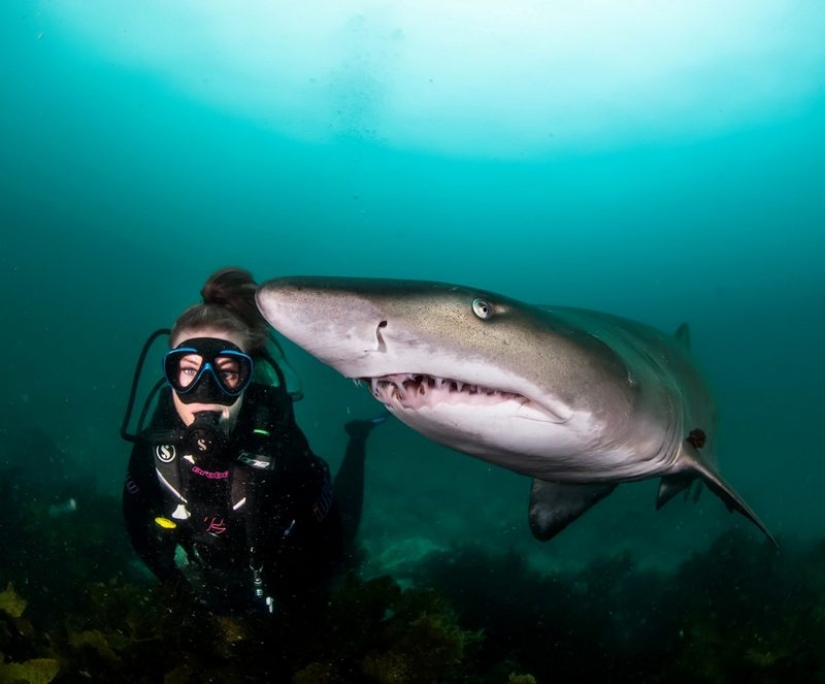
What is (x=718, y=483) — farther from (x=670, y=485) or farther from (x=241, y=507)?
(x=241, y=507)

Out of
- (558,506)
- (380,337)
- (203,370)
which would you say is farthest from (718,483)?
(203,370)

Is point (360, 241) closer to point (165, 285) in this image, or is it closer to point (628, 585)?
point (165, 285)

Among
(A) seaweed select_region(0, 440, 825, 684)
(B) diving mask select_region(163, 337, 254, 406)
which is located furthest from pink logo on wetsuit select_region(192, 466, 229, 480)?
(A) seaweed select_region(0, 440, 825, 684)

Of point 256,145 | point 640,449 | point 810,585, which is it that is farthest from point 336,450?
point 256,145

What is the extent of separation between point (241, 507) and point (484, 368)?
239 cm

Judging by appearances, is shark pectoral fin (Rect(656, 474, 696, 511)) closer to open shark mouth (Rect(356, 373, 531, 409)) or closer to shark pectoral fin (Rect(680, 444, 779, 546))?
shark pectoral fin (Rect(680, 444, 779, 546))

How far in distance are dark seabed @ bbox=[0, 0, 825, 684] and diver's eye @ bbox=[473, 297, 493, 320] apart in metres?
2.40

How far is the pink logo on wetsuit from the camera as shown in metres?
3.49

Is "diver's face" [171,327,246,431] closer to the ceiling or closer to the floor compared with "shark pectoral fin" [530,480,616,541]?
closer to the ceiling

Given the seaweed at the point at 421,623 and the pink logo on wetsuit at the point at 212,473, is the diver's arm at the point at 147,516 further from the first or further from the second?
the pink logo on wetsuit at the point at 212,473

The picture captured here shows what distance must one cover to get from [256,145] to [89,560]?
85587 mm

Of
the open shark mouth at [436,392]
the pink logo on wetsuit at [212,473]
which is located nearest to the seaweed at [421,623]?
the pink logo on wetsuit at [212,473]

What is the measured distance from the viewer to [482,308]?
1.94 metres

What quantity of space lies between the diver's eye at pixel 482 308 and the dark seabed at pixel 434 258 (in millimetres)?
2404
